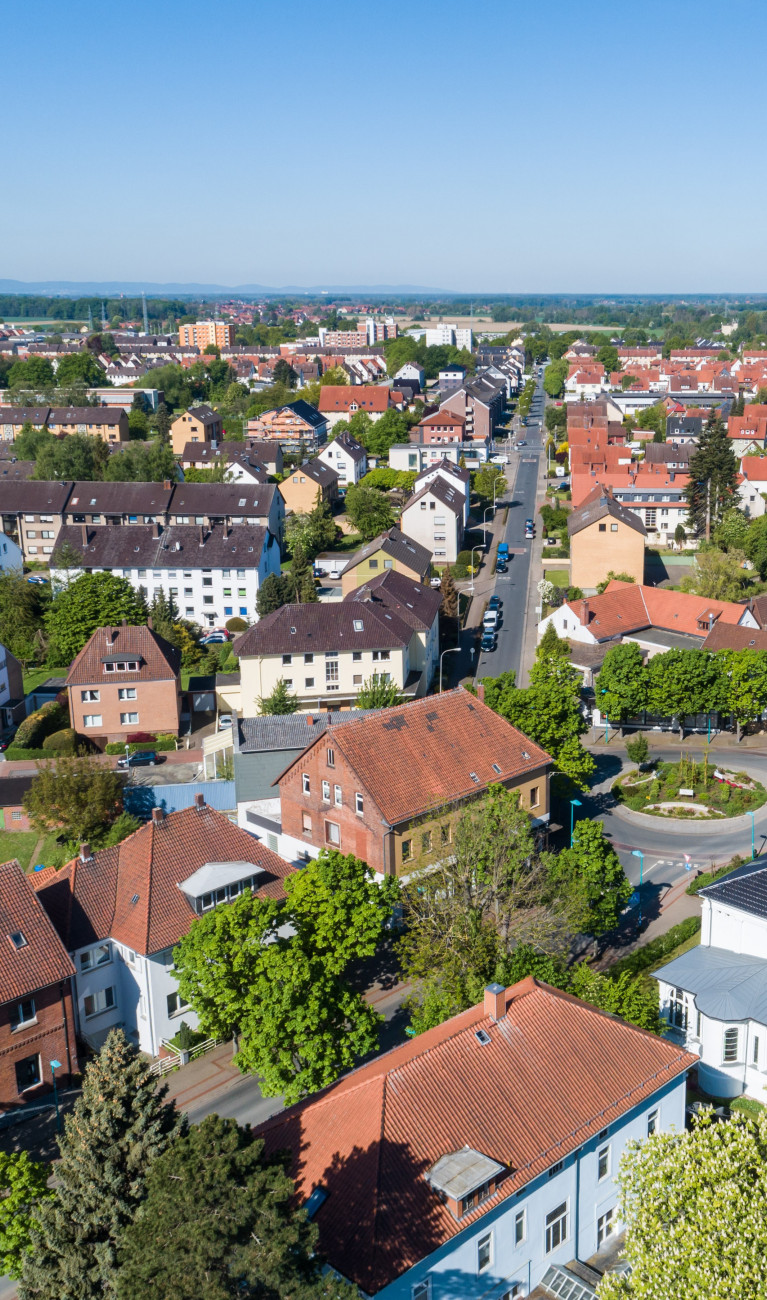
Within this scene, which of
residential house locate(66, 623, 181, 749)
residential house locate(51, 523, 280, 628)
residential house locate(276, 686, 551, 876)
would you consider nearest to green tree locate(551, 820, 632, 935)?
residential house locate(276, 686, 551, 876)

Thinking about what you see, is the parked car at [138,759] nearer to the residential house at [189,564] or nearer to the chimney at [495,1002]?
the residential house at [189,564]

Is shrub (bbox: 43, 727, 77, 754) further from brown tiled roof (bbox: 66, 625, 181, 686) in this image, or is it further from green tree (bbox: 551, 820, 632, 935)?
green tree (bbox: 551, 820, 632, 935)

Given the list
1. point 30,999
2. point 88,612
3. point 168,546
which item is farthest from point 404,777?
point 168,546

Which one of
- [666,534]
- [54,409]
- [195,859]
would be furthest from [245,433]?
[195,859]

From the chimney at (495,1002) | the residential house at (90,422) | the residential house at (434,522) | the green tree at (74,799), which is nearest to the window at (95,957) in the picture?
the green tree at (74,799)

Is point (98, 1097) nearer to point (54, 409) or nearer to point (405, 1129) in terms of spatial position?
point (405, 1129)
